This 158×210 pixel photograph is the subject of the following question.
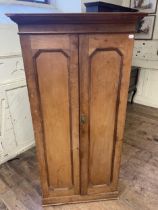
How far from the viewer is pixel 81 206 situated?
152 centimetres

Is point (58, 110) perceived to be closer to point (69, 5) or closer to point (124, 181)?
point (124, 181)

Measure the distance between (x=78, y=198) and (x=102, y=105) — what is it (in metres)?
0.88

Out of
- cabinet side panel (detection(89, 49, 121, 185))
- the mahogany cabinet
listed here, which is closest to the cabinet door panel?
the mahogany cabinet

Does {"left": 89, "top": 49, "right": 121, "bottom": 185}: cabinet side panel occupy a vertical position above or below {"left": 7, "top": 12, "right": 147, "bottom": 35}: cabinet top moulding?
below

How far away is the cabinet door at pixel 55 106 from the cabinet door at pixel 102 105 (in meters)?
0.06

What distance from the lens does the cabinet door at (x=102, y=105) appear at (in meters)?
1.05

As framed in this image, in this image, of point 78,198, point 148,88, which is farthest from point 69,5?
point 148,88

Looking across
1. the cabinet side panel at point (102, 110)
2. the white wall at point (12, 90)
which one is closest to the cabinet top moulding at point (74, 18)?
the cabinet side panel at point (102, 110)

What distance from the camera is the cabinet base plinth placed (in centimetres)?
152

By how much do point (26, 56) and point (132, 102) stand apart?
9.84ft

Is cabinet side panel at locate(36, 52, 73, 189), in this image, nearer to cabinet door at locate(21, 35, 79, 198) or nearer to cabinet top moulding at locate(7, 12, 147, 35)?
cabinet door at locate(21, 35, 79, 198)

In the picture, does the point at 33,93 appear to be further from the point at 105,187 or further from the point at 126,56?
the point at 105,187

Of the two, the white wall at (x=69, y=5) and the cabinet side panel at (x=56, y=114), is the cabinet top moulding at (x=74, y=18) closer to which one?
the cabinet side panel at (x=56, y=114)

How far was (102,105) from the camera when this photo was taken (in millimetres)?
1211
